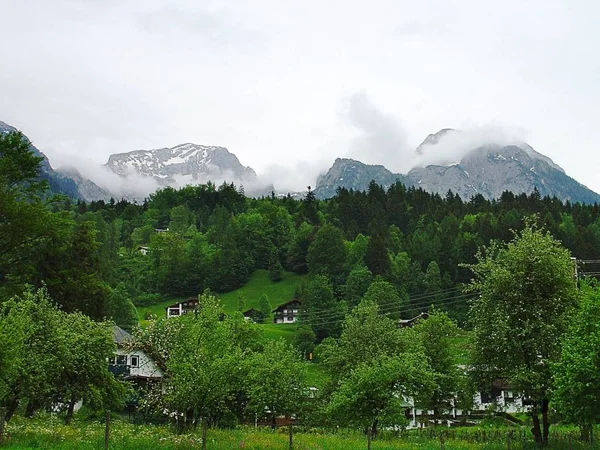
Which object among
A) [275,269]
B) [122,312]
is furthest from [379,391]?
[275,269]

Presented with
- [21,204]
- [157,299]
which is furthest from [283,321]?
[21,204]

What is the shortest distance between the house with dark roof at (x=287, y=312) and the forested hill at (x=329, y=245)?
2900mm

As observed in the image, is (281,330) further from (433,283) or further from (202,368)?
(202,368)

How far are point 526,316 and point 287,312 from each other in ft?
310

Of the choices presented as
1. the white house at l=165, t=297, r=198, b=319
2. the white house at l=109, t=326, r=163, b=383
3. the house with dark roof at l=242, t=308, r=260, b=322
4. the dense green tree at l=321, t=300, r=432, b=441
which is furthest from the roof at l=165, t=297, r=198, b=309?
the dense green tree at l=321, t=300, r=432, b=441

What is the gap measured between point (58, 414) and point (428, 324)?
1183 inches

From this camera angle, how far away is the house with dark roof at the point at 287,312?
11975 cm

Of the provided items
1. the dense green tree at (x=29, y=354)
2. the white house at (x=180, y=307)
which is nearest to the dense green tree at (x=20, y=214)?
the dense green tree at (x=29, y=354)

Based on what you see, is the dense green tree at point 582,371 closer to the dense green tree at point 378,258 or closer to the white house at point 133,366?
the white house at point 133,366

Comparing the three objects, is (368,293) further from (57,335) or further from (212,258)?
(57,335)

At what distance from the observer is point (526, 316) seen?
1159 inches

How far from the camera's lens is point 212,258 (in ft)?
474

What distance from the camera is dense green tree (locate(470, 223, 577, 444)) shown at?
28.5 m

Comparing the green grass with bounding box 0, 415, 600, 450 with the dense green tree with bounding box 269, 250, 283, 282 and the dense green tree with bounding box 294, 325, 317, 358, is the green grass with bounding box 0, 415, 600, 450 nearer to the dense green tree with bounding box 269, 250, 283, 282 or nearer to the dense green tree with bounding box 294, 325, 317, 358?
the dense green tree with bounding box 294, 325, 317, 358
